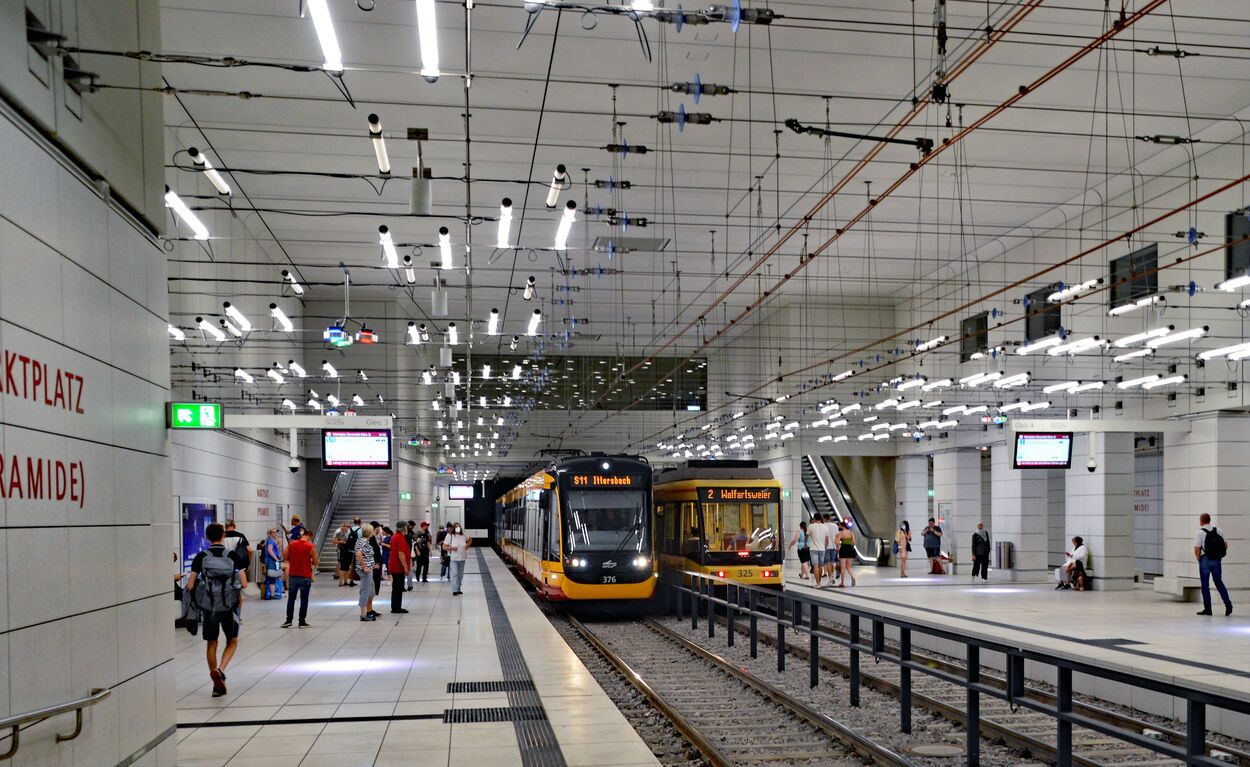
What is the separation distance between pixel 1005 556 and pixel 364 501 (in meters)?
23.0

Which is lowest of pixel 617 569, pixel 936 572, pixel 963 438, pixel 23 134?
pixel 936 572

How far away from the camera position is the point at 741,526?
21.7 metres

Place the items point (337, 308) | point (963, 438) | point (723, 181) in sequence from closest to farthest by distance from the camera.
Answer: point (723, 181)
point (963, 438)
point (337, 308)

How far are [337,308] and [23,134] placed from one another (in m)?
31.3

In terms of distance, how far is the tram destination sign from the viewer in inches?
847

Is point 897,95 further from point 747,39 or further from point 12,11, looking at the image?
point 12,11

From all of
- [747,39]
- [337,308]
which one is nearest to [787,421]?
[337,308]

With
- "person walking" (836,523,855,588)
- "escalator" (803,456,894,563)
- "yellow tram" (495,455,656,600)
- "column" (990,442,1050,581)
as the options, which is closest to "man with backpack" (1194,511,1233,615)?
"person walking" (836,523,855,588)

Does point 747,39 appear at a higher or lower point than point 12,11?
higher

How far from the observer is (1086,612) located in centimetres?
1986

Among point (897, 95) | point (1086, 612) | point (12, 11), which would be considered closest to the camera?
point (12, 11)

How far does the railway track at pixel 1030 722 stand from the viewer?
9.25 m

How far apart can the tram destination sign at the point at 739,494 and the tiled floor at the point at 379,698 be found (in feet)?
14.6

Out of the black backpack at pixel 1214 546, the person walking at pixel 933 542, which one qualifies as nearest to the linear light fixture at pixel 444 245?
the black backpack at pixel 1214 546
